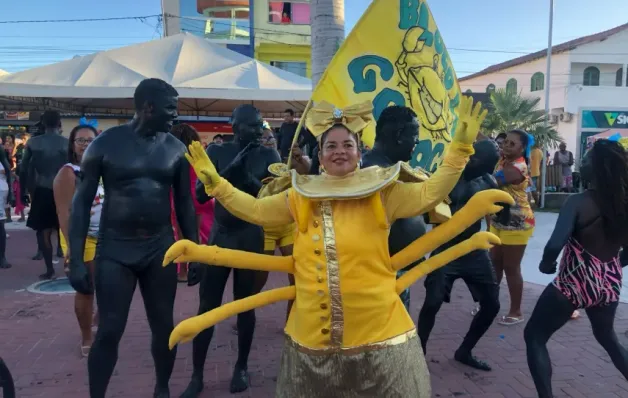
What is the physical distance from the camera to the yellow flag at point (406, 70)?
3.63m

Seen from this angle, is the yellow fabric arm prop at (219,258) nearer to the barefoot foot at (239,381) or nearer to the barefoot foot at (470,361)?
the barefoot foot at (239,381)

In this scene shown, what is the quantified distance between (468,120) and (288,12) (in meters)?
24.3

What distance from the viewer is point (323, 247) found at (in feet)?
7.25

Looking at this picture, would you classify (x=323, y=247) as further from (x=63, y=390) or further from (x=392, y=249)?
(x=63, y=390)

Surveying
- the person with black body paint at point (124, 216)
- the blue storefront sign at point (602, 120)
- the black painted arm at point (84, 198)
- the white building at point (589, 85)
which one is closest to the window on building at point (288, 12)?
the white building at point (589, 85)

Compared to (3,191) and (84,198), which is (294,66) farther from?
(84,198)

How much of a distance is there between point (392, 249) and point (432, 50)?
6.04 ft

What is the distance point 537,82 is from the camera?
32594 millimetres

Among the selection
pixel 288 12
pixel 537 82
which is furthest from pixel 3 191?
pixel 537 82

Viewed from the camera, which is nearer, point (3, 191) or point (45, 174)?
point (45, 174)

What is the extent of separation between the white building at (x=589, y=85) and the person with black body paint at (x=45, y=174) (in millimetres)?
27261

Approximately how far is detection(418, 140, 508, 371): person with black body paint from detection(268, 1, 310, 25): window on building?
21.8 metres

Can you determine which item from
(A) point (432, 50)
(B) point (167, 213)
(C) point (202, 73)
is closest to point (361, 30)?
(A) point (432, 50)

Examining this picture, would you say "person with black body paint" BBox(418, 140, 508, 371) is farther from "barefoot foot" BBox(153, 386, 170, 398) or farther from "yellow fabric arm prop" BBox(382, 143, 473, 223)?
"barefoot foot" BBox(153, 386, 170, 398)
